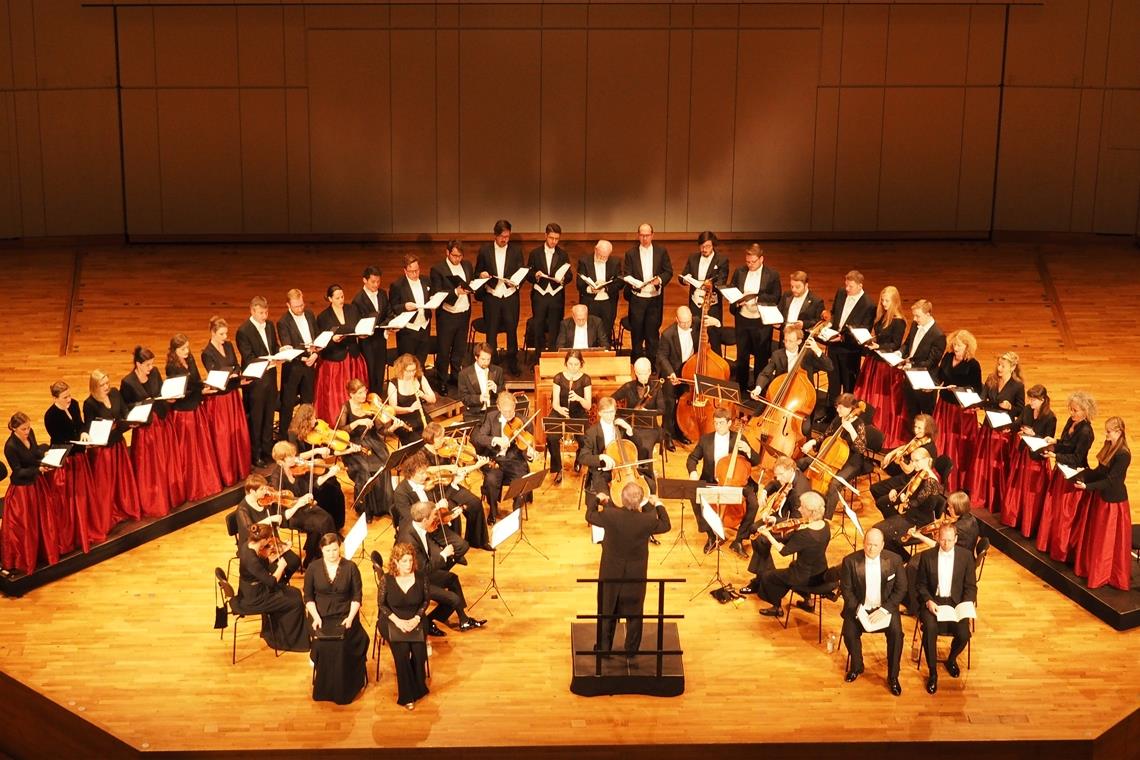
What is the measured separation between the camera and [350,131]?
49.2 feet

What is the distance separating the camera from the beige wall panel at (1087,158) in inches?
595

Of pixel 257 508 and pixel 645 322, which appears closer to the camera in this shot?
pixel 257 508

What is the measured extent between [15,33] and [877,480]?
10399mm

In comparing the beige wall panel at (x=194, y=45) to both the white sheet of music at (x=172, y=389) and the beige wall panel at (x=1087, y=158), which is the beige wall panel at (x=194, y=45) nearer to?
the white sheet of music at (x=172, y=389)

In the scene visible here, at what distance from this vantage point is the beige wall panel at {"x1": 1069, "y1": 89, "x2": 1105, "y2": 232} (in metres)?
15.1

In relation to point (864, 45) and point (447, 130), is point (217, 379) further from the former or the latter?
point (864, 45)

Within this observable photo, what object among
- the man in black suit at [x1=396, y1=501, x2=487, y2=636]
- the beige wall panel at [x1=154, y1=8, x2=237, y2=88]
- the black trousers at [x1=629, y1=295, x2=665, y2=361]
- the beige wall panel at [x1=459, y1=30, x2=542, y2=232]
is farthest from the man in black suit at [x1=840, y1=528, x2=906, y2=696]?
the beige wall panel at [x1=154, y1=8, x2=237, y2=88]

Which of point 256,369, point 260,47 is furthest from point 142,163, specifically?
point 256,369

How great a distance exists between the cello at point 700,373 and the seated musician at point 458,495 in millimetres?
2018

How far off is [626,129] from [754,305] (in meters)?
5.22

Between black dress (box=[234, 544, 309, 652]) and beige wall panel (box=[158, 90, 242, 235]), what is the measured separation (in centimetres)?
843

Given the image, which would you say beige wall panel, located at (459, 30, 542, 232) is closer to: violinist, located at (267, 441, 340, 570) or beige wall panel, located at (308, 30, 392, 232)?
beige wall panel, located at (308, 30, 392, 232)

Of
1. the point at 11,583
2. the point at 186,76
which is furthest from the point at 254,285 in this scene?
the point at 11,583

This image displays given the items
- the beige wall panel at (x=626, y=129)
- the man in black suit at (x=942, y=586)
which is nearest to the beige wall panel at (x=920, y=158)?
the beige wall panel at (x=626, y=129)
